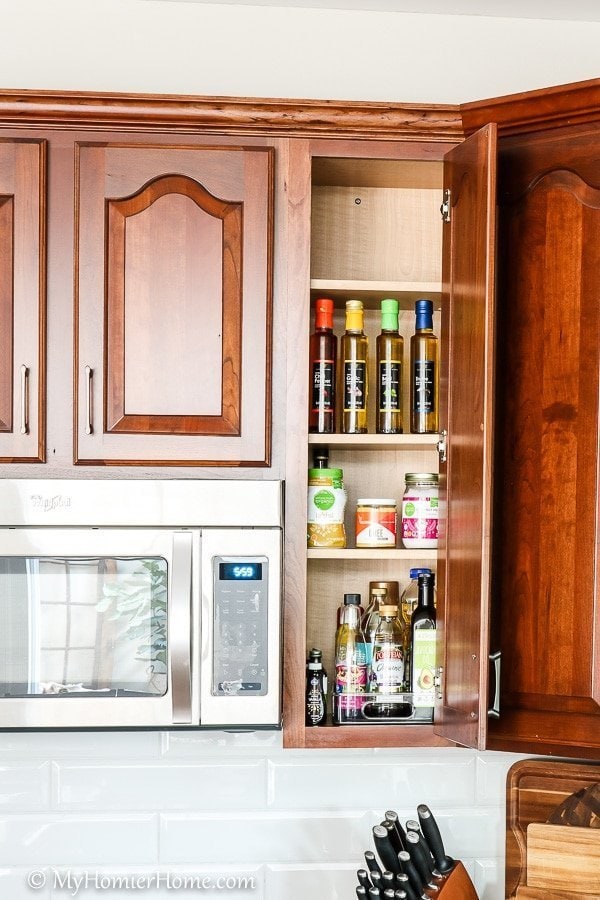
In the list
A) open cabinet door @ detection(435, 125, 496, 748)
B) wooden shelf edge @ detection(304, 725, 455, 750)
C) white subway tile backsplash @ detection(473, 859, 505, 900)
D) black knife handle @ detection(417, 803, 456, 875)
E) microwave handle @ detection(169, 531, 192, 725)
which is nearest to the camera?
open cabinet door @ detection(435, 125, 496, 748)

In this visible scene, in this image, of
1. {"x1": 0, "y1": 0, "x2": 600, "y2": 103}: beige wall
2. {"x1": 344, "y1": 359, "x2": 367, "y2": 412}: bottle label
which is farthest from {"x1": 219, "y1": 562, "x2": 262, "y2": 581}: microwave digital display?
{"x1": 0, "y1": 0, "x2": 600, "y2": 103}: beige wall

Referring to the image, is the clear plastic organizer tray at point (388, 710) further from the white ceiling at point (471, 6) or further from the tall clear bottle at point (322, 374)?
the white ceiling at point (471, 6)

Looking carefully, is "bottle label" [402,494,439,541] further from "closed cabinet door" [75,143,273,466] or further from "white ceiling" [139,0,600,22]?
"white ceiling" [139,0,600,22]

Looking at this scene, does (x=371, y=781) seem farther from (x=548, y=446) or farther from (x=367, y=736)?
(x=548, y=446)

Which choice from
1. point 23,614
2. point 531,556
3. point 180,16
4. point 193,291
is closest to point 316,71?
point 180,16

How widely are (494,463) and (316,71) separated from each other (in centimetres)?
107

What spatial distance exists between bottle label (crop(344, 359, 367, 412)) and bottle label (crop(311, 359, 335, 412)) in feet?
0.10

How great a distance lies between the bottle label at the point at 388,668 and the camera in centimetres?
173

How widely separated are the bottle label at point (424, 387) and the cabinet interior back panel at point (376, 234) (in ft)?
1.01

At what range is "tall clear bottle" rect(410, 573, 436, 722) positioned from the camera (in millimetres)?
1709

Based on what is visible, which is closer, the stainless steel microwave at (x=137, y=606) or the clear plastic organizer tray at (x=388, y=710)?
the stainless steel microwave at (x=137, y=606)

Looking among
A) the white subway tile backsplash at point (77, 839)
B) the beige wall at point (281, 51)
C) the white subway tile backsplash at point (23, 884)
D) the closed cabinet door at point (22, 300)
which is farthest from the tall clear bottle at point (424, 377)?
the white subway tile backsplash at point (23, 884)

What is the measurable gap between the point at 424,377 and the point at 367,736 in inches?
28.0

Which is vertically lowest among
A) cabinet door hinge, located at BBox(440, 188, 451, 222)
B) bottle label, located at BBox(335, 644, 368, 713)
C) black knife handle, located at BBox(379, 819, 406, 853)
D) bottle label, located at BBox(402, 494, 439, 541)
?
black knife handle, located at BBox(379, 819, 406, 853)
